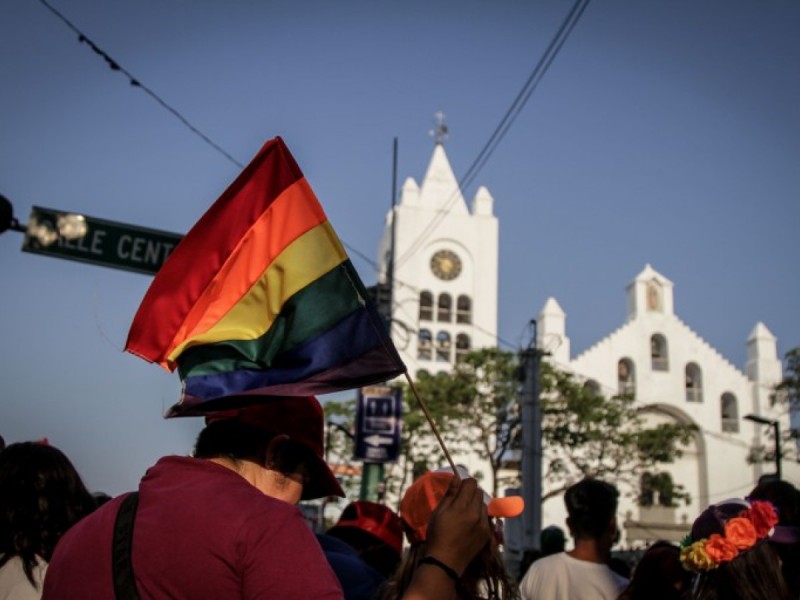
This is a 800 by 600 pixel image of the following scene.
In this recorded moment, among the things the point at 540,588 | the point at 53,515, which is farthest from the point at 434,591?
the point at 540,588

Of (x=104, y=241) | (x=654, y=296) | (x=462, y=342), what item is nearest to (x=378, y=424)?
(x=104, y=241)

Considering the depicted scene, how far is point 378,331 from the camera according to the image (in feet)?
7.64

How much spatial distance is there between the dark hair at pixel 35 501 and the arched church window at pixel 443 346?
153ft

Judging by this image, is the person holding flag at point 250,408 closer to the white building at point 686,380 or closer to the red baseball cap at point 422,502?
the red baseball cap at point 422,502

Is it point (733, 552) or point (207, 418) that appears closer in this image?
point (207, 418)

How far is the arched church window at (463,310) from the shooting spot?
2127 inches

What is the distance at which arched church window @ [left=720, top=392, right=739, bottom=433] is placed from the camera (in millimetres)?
50812

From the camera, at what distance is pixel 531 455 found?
67.3ft

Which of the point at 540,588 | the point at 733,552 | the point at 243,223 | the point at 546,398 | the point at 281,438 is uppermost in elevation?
the point at 546,398

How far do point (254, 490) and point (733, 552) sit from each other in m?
1.66

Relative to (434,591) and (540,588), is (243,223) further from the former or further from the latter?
(540,588)

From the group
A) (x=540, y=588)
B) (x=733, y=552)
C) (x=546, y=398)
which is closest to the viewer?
(x=733, y=552)

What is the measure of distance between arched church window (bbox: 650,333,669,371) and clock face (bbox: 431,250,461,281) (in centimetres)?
1170

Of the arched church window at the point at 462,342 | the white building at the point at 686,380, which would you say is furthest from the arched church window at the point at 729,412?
the arched church window at the point at 462,342
